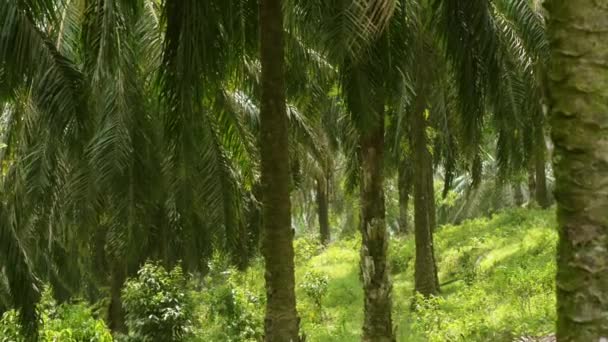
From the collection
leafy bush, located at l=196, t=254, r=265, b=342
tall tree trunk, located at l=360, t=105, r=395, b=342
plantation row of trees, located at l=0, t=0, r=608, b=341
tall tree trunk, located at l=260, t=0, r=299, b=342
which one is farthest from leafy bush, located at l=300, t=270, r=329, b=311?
tall tree trunk, located at l=260, t=0, r=299, b=342

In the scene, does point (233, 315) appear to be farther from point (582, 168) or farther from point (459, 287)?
point (582, 168)

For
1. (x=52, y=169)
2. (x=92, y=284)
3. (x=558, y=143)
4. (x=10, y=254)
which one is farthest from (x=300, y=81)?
(x=92, y=284)

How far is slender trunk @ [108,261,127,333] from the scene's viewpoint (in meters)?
14.9

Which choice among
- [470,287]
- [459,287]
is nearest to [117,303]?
[459,287]

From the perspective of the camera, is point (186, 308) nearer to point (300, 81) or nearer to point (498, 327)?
point (300, 81)

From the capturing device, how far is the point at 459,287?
1481cm

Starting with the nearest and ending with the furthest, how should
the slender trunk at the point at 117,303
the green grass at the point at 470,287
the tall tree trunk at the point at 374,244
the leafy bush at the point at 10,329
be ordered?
1. the leafy bush at the point at 10,329
2. the tall tree trunk at the point at 374,244
3. the green grass at the point at 470,287
4. the slender trunk at the point at 117,303

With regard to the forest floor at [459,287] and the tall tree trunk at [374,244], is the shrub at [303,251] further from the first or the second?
the tall tree trunk at [374,244]

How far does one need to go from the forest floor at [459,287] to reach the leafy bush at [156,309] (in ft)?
2.86

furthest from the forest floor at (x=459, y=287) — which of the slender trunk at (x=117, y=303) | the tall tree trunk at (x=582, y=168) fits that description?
the tall tree trunk at (x=582, y=168)

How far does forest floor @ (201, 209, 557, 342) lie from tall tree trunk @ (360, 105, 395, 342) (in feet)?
2.26

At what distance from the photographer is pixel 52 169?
31.6 ft

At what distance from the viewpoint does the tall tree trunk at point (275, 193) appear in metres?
6.52

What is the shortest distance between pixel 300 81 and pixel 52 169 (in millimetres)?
3549
